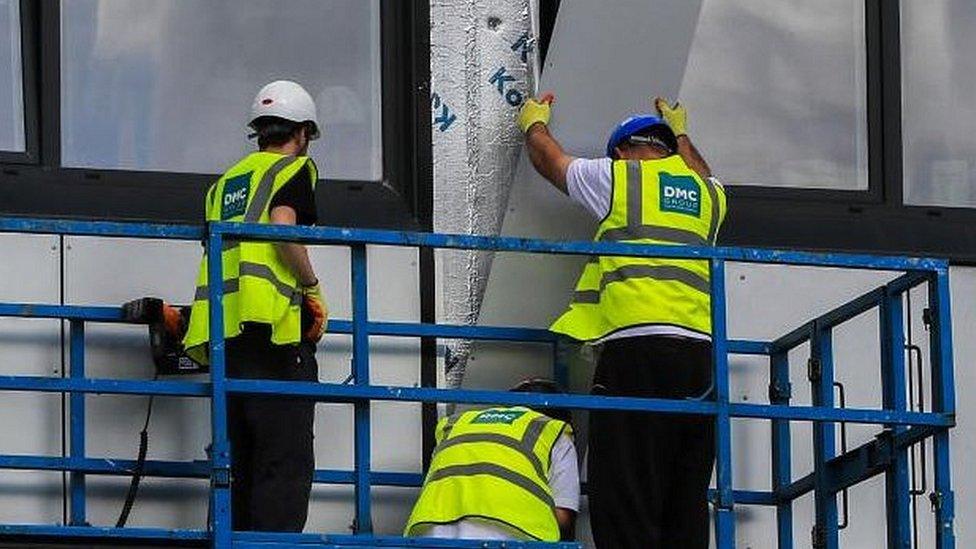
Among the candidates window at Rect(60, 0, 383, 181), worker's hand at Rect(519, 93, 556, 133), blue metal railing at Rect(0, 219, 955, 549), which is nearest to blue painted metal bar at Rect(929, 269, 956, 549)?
blue metal railing at Rect(0, 219, 955, 549)

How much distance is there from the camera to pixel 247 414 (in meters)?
9.95

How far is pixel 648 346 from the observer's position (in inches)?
396

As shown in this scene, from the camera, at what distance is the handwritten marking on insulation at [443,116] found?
439 inches

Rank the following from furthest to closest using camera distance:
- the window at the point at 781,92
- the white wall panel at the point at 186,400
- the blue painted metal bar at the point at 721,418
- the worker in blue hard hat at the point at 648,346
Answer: the window at the point at 781,92
the white wall panel at the point at 186,400
the worker in blue hard hat at the point at 648,346
the blue painted metal bar at the point at 721,418

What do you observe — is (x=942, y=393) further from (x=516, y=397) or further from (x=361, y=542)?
(x=361, y=542)

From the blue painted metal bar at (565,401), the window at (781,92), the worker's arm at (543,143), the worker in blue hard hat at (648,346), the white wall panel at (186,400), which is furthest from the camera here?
the window at (781,92)

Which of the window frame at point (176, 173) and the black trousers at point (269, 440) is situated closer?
the black trousers at point (269, 440)

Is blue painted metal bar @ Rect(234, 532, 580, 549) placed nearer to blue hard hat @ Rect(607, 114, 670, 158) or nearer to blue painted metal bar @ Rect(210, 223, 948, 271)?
blue painted metal bar @ Rect(210, 223, 948, 271)

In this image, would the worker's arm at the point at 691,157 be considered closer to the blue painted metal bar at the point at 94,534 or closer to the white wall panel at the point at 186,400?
the white wall panel at the point at 186,400

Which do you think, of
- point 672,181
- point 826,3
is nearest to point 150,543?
point 672,181

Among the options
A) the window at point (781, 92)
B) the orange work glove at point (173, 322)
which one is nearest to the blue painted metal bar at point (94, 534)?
the orange work glove at point (173, 322)

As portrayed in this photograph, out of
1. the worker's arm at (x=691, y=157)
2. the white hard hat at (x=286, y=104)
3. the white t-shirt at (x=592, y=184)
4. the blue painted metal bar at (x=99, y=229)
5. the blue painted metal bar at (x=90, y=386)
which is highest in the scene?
the white hard hat at (x=286, y=104)

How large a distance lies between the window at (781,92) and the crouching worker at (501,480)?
1.88 metres

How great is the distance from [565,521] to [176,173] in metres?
2.10
